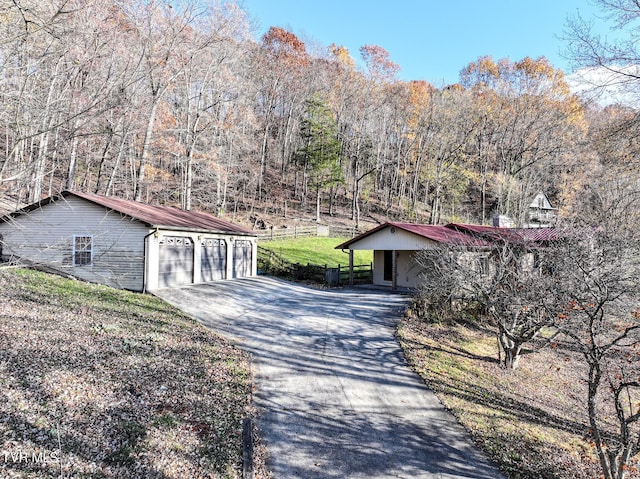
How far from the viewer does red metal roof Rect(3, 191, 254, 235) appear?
47.1 feet

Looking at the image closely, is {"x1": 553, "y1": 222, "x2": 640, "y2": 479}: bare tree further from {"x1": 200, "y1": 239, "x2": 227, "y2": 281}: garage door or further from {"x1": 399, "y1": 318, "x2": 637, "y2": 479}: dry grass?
{"x1": 200, "y1": 239, "x2": 227, "y2": 281}: garage door

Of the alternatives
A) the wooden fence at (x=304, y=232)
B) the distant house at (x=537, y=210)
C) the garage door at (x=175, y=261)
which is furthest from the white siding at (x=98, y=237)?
the distant house at (x=537, y=210)

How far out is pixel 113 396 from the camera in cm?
593

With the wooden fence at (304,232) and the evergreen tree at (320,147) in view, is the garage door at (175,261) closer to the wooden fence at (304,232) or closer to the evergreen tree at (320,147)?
the wooden fence at (304,232)

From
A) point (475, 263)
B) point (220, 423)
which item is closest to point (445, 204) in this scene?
point (475, 263)

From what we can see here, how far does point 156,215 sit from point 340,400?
40.6ft

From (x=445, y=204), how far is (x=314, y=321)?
122 feet

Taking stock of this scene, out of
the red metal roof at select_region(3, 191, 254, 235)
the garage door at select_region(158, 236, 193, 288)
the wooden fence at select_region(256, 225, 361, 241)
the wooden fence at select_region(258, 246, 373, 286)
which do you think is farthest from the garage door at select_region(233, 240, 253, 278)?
the wooden fence at select_region(256, 225, 361, 241)

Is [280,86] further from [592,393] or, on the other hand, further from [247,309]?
[592,393]

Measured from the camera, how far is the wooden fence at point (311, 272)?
2241 cm

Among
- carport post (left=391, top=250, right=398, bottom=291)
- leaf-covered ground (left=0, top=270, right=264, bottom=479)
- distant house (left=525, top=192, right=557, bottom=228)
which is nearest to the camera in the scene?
leaf-covered ground (left=0, top=270, right=264, bottom=479)

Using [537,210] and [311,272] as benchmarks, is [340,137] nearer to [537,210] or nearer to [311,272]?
[537,210]

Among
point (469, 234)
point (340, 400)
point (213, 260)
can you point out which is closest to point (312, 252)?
point (213, 260)

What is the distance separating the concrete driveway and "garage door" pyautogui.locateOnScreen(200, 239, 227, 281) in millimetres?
3992
